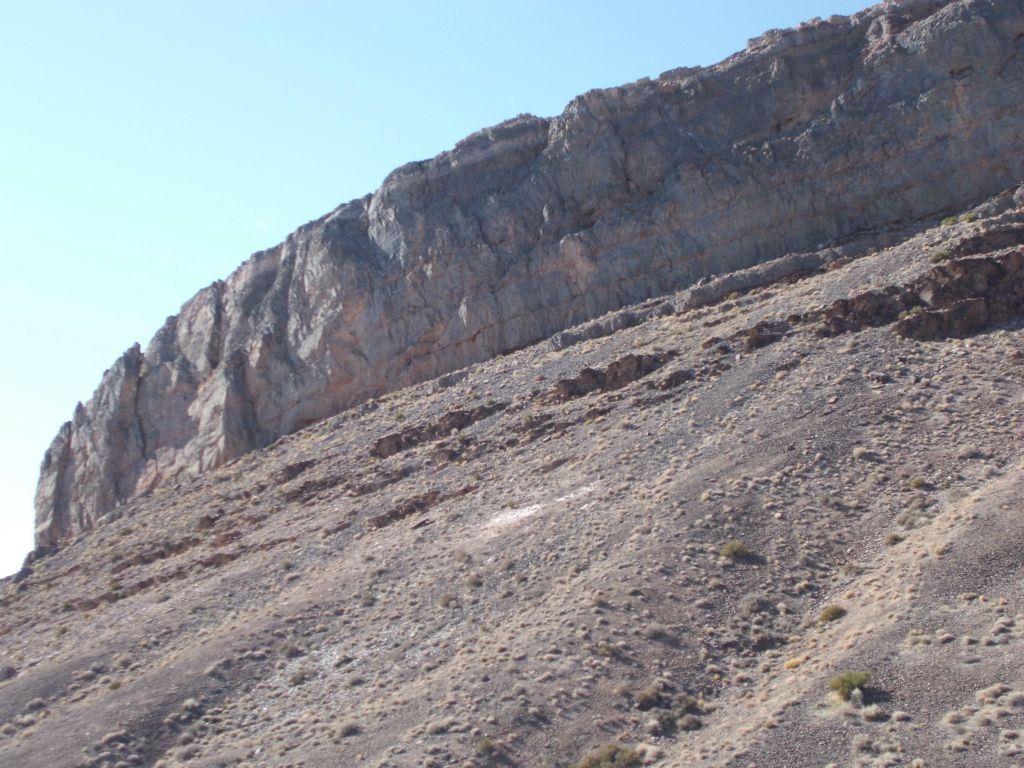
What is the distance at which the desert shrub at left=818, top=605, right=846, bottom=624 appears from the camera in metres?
20.9

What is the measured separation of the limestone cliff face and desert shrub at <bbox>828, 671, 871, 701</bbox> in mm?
28800

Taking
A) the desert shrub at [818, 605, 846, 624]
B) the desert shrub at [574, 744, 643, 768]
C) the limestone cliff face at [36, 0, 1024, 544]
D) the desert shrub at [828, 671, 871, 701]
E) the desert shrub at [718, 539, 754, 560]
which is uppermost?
the limestone cliff face at [36, 0, 1024, 544]

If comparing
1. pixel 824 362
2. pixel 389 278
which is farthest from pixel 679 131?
pixel 824 362

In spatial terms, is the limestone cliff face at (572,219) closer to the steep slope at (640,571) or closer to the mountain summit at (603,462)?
the mountain summit at (603,462)

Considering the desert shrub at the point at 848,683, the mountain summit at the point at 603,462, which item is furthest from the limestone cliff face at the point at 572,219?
the desert shrub at the point at 848,683

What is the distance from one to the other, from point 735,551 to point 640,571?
207 centimetres

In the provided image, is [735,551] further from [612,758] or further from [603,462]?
[603,462]

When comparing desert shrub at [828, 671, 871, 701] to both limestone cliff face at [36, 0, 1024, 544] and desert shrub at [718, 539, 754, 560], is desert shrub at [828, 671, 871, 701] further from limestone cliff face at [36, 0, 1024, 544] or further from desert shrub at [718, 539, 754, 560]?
limestone cliff face at [36, 0, 1024, 544]

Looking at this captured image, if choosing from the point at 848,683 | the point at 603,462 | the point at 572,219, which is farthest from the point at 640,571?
the point at 572,219

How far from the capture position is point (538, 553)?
87.0 feet

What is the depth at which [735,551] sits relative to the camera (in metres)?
23.7

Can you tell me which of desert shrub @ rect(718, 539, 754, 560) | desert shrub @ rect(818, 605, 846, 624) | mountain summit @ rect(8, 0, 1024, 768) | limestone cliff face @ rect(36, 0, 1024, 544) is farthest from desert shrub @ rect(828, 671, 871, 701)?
limestone cliff face @ rect(36, 0, 1024, 544)

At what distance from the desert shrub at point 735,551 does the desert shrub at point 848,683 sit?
5630 mm

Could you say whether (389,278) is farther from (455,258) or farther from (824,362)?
(824,362)
